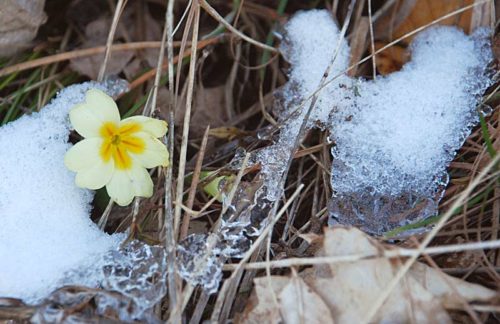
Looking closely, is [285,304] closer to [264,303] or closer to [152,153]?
[264,303]

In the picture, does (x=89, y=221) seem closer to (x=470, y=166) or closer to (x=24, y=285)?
(x=24, y=285)

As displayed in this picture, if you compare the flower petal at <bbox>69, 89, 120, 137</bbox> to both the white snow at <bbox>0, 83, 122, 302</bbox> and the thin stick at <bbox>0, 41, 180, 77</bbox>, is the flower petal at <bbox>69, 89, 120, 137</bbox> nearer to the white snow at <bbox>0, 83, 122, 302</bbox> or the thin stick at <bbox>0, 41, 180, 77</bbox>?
the white snow at <bbox>0, 83, 122, 302</bbox>

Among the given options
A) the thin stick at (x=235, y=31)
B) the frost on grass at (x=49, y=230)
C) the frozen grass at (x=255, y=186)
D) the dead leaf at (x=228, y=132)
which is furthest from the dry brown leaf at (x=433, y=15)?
the frost on grass at (x=49, y=230)

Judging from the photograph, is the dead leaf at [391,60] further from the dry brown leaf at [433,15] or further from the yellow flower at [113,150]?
the yellow flower at [113,150]

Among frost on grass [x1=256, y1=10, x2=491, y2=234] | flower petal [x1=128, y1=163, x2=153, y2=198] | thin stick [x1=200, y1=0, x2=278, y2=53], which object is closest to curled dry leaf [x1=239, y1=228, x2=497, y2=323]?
frost on grass [x1=256, y1=10, x2=491, y2=234]

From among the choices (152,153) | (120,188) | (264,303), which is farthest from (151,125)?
(264,303)

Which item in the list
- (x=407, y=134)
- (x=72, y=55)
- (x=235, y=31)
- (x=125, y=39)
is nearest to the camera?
(x=407, y=134)
